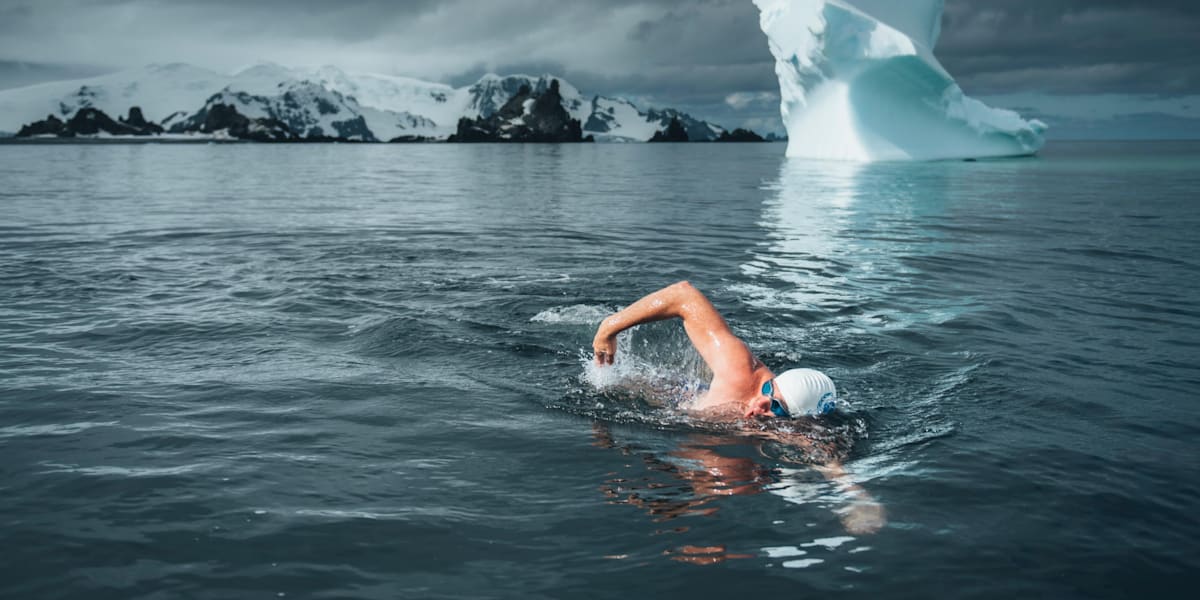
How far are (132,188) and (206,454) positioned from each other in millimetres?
33076

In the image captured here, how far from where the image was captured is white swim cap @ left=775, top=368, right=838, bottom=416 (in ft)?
19.2

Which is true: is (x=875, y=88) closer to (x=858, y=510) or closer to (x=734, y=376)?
(x=734, y=376)

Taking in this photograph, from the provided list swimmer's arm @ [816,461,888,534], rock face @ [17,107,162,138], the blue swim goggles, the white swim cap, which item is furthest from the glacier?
rock face @ [17,107,162,138]

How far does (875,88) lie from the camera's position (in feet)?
157

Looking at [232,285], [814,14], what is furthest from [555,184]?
[232,285]

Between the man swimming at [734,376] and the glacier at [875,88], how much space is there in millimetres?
40811

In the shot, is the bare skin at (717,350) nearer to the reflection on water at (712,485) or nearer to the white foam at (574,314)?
the reflection on water at (712,485)

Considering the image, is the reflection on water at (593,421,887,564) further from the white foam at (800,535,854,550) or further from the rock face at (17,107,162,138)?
the rock face at (17,107,162,138)

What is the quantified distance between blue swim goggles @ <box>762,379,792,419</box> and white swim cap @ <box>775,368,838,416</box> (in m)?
0.04

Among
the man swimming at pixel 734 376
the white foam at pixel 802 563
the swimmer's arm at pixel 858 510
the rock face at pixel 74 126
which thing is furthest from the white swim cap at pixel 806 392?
the rock face at pixel 74 126

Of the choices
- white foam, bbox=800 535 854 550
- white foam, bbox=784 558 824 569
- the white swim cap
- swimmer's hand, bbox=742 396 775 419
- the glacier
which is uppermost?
the glacier

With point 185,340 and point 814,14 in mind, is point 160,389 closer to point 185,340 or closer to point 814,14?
point 185,340

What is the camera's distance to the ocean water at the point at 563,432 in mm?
4090

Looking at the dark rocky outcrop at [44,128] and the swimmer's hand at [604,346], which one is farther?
the dark rocky outcrop at [44,128]
